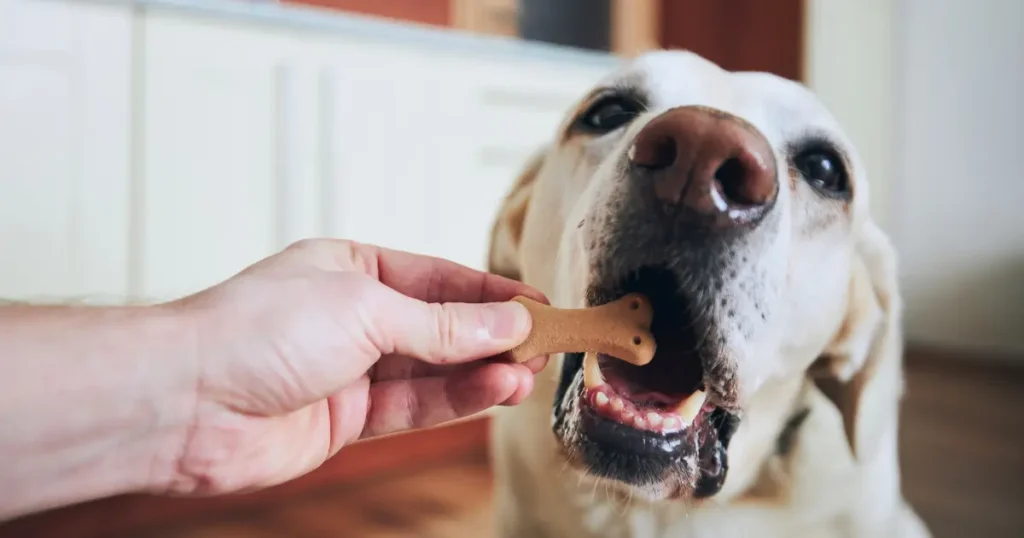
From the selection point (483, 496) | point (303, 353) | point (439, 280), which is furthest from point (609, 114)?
point (483, 496)

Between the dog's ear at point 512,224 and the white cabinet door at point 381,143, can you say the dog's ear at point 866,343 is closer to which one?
the dog's ear at point 512,224

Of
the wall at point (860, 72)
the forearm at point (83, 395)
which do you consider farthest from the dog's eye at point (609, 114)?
the wall at point (860, 72)

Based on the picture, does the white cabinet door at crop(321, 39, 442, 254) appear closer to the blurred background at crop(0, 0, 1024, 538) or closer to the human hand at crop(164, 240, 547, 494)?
the blurred background at crop(0, 0, 1024, 538)

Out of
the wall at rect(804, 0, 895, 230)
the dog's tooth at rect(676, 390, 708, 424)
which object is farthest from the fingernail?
the wall at rect(804, 0, 895, 230)

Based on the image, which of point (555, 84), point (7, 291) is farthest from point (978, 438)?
point (7, 291)

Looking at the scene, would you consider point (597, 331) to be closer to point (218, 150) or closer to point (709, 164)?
point (709, 164)
